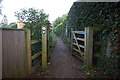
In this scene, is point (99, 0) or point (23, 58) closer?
point (23, 58)

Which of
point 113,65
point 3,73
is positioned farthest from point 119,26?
point 3,73


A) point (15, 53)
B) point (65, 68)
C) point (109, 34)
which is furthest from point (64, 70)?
point (109, 34)

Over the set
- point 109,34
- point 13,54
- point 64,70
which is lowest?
point 64,70

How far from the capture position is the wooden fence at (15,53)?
1772 millimetres

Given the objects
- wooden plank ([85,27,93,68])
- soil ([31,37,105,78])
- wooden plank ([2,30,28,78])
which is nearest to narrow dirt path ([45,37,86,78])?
soil ([31,37,105,78])

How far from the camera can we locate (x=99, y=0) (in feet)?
9.75

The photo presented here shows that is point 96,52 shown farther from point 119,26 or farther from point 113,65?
point 119,26

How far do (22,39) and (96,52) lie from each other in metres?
3.01

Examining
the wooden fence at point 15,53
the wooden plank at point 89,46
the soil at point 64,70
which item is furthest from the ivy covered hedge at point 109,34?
the wooden fence at point 15,53

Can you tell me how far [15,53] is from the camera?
200 cm

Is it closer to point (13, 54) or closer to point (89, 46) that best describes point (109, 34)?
point (89, 46)

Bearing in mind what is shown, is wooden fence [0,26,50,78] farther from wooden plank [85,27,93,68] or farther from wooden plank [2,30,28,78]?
wooden plank [85,27,93,68]

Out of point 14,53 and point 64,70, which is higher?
point 14,53

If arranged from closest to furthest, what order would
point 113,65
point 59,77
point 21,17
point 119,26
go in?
point 119,26 → point 113,65 → point 59,77 → point 21,17
